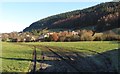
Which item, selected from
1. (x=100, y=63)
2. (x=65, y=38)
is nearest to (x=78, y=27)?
(x=65, y=38)

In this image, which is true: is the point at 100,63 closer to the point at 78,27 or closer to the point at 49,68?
the point at 49,68

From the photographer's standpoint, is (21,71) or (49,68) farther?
(49,68)

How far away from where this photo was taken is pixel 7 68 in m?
26.5

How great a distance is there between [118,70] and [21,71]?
885cm

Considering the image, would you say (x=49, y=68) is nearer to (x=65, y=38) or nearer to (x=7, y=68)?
(x=7, y=68)

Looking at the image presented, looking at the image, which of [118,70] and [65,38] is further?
[65,38]

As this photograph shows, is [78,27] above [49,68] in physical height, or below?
above

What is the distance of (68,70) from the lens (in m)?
25.7

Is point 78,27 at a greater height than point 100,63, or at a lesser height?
greater

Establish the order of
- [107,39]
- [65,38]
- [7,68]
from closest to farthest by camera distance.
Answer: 1. [7,68]
2. [107,39]
3. [65,38]

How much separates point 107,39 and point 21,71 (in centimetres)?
4813

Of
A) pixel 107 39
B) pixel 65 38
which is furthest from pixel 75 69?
pixel 65 38

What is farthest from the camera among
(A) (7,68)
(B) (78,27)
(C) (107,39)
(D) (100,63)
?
(B) (78,27)

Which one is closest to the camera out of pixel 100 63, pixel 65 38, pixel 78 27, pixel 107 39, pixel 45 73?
pixel 45 73
